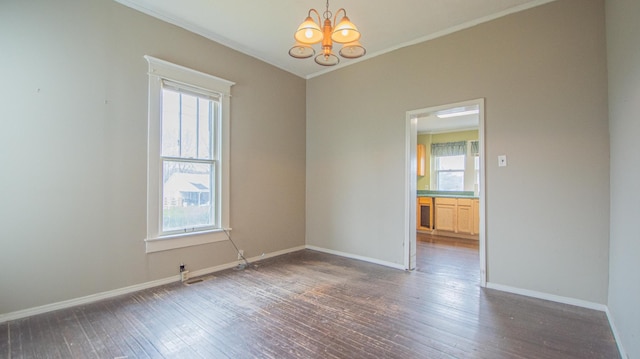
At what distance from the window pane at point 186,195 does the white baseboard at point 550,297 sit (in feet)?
12.1

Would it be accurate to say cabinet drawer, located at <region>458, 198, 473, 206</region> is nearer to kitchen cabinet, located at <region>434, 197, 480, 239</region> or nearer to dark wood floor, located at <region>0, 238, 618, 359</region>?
kitchen cabinet, located at <region>434, 197, 480, 239</region>

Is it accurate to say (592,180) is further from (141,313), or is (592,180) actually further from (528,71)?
(141,313)

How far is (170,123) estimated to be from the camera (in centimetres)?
346

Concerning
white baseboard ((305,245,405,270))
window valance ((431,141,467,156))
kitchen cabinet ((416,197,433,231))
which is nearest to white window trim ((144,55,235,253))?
white baseboard ((305,245,405,270))

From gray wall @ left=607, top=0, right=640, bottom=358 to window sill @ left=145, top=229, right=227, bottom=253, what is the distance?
157 inches

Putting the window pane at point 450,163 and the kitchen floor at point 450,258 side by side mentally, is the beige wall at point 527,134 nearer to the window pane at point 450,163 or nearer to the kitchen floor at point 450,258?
the kitchen floor at point 450,258

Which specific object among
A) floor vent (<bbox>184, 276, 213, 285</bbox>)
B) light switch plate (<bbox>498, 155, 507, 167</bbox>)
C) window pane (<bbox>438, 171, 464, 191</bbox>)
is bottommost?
floor vent (<bbox>184, 276, 213, 285</bbox>)

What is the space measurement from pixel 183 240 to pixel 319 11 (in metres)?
3.22

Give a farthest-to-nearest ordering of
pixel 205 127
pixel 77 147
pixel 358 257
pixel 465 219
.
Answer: pixel 465 219 → pixel 358 257 → pixel 205 127 → pixel 77 147

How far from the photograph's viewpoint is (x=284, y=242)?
16.0ft

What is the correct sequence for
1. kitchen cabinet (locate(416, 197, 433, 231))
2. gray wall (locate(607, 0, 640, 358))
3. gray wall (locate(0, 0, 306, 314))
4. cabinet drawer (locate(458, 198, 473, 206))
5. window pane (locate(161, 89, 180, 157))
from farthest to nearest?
kitchen cabinet (locate(416, 197, 433, 231))
cabinet drawer (locate(458, 198, 473, 206))
window pane (locate(161, 89, 180, 157))
gray wall (locate(0, 0, 306, 314))
gray wall (locate(607, 0, 640, 358))

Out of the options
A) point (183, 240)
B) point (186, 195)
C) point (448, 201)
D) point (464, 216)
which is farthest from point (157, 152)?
point (464, 216)

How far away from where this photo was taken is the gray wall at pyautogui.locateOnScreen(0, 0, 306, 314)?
2.47m

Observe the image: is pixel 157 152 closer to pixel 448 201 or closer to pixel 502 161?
pixel 502 161
